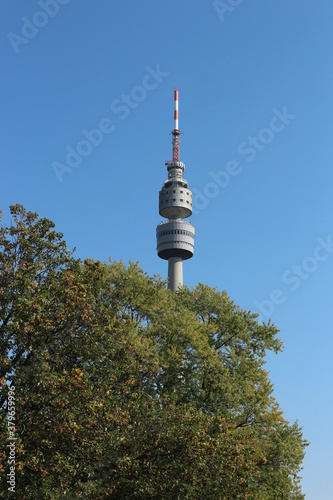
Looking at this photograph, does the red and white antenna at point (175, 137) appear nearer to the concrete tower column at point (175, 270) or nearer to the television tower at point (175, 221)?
the television tower at point (175, 221)

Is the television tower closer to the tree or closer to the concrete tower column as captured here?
the concrete tower column

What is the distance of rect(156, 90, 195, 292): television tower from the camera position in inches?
6117

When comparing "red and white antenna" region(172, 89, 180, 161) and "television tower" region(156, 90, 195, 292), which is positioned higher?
"red and white antenna" region(172, 89, 180, 161)

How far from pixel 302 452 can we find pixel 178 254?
382ft

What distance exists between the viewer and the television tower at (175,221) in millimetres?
155375

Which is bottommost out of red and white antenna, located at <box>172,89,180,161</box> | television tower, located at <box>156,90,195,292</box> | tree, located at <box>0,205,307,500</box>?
tree, located at <box>0,205,307,500</box>

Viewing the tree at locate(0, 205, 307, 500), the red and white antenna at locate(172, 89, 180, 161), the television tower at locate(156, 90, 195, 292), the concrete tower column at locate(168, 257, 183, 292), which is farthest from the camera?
the television tower at locate(156, 90, 195, 292)

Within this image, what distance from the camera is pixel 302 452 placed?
138ft

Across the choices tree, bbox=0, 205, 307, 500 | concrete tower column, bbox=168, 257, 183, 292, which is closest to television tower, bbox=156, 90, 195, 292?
concrete tower column, bbox=168, 257, 183, 292

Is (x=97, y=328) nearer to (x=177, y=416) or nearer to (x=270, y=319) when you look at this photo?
(x=177, y=416)

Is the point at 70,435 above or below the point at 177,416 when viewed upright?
below

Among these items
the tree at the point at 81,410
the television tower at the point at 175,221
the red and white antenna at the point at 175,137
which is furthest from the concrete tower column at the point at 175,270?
the tree at the point at 81,410

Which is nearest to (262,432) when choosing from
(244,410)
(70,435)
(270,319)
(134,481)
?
(244,410)

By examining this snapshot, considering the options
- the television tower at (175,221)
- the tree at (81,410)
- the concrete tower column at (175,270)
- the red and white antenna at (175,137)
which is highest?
the red and white antenna at (175,137)
